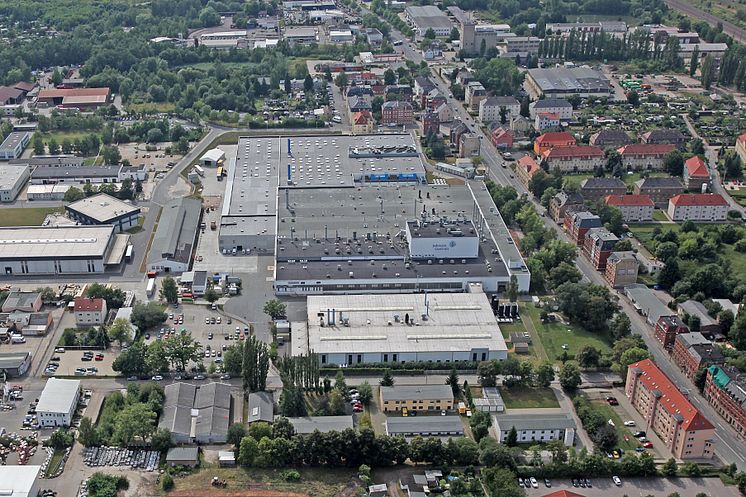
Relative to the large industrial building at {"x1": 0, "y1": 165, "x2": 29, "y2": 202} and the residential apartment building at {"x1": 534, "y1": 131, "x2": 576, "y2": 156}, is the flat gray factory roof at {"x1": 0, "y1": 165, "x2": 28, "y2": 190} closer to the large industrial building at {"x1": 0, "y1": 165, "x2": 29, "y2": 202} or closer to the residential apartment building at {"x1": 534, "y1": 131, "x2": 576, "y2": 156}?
the large industrial building at {"x1": 0, "y1": 165, "x2": 29, "y2": 202}

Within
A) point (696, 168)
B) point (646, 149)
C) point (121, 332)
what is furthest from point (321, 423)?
point (646, 149)

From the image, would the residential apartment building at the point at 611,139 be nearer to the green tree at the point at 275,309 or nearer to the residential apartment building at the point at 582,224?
the residential apartment building at the point at 582,224

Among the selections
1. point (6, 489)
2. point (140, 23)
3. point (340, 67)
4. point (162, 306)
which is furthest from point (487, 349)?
point (140, 23)

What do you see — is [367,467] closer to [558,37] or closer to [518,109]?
[518,109]

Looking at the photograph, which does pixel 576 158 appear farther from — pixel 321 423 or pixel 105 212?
pixel 321 423

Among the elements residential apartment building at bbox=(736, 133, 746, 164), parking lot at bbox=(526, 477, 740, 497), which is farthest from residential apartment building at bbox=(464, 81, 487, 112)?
parking lot at bbox=(526, 477, 740, 497)
